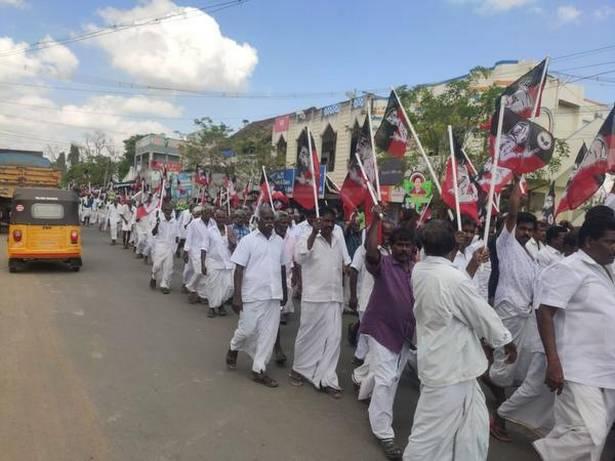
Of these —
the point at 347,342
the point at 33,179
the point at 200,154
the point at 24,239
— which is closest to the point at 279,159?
the point at 200,154

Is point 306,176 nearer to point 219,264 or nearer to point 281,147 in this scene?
point 219,264

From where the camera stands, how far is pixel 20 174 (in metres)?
20.2

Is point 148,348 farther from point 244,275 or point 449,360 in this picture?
point 449,360

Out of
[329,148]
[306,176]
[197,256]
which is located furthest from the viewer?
[329,148]

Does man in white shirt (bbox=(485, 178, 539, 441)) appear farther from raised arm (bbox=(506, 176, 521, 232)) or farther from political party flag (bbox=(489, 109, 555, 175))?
political party flag (bbox=(489, 109, 555, 175))

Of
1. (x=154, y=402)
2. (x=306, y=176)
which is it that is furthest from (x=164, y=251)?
(x=154, y=402)

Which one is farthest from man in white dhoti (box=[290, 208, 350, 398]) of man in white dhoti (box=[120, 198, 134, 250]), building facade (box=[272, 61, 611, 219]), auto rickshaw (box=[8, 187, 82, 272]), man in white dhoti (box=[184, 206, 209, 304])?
man in white dhoti (box=[120, 198, 134, 250])

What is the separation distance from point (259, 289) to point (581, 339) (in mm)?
3054

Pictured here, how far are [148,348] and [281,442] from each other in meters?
2.76

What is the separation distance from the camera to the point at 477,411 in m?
3.10

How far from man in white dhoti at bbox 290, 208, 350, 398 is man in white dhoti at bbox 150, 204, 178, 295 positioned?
5389 millimetres

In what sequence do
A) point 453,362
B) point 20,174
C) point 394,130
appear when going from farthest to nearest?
point 20,174 → point 394,130 → point 453,362

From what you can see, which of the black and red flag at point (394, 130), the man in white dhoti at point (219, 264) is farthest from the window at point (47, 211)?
the black and red flag at point (394, 130)

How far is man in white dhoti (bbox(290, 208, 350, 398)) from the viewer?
5.27 m
